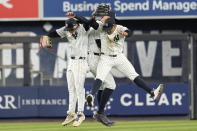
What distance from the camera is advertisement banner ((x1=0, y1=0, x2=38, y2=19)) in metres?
18.7

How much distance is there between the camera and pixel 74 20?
12031mm

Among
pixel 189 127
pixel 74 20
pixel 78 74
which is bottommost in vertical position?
pixel 189 127

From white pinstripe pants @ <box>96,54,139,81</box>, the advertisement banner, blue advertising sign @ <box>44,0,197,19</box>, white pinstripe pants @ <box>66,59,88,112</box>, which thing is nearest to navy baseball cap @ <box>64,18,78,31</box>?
white pinstripe pants @ <box>66,59,88,112</box>

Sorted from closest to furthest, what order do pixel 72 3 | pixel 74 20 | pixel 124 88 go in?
1. pixel 74 20
2. pixel 124 88
3. pixel 72 3

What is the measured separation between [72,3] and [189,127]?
7.10m

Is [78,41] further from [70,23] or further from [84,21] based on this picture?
[84,21]

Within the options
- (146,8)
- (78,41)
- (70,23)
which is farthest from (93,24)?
(146,8)

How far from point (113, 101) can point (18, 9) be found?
177 inches

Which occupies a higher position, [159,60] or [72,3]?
[72,3]

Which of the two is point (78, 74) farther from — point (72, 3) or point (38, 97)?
point (72, 3)

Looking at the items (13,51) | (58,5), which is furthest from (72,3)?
(13,51)

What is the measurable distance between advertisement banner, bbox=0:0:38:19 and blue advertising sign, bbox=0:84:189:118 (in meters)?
3.66

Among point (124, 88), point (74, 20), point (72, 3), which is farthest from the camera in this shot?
point (72, 3)

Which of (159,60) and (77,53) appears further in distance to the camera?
(159,60)
